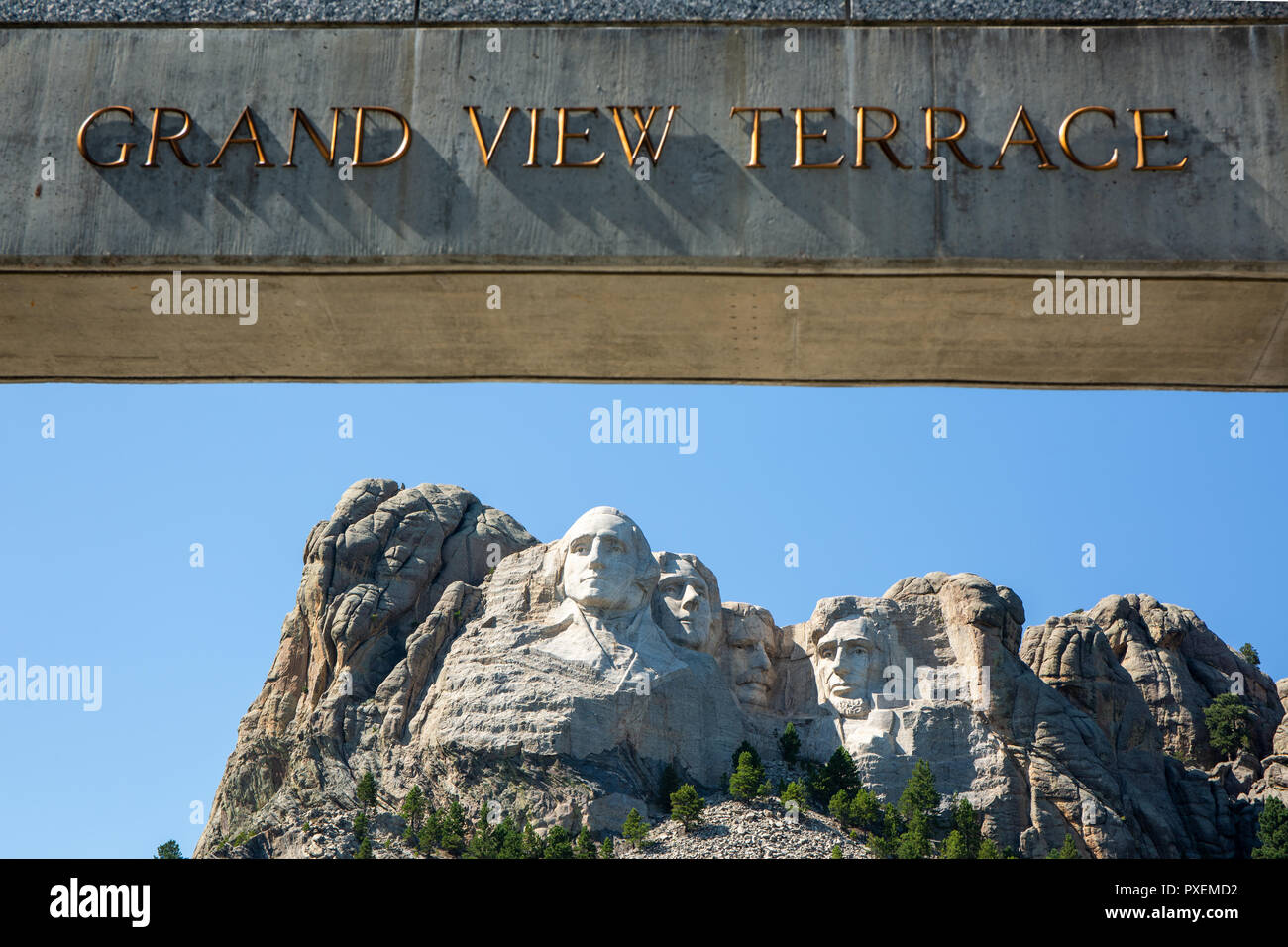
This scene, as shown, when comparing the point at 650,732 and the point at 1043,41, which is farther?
the point at 650,732

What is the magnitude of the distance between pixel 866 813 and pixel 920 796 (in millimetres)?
1800

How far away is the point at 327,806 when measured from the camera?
46406mm

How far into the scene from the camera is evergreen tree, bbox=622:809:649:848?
4075 cm

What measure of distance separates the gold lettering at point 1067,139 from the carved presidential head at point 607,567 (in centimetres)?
4099

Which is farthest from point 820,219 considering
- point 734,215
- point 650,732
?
point 650,732

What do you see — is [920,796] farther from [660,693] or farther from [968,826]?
[660,693]

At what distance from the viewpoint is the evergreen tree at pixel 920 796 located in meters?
44.7

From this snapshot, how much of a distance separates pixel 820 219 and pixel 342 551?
51286 millimetres

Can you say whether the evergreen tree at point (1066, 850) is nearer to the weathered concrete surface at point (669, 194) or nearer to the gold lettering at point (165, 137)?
the weathered concrete surface at point (669, 194)

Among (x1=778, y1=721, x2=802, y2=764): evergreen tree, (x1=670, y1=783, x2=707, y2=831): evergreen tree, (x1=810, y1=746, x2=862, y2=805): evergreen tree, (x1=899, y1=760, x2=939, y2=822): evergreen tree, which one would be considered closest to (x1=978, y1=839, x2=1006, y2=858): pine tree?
(x1=899, y1=760, x2=939, y2=822): evergreen tree

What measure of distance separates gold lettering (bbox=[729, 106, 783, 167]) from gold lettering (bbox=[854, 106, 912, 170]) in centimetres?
29

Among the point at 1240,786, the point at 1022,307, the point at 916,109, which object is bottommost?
the point at 1240,786
